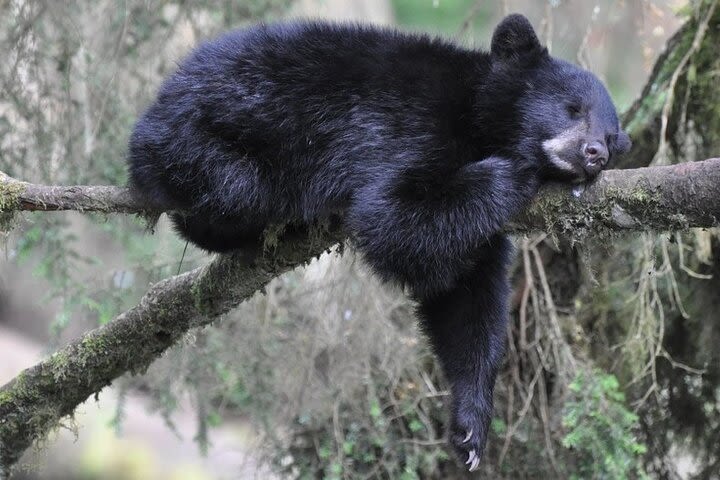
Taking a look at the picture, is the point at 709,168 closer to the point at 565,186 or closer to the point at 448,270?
the point at 565,186

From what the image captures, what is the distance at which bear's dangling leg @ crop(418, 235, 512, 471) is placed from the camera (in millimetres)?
3656

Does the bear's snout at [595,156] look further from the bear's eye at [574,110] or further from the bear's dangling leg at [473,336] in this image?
the bear's dangling leg at [473,336]

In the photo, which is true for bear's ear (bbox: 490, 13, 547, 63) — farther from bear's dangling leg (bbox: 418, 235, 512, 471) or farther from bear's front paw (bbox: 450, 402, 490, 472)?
bear's front paw (bbox: 450, 402, 490, 472)

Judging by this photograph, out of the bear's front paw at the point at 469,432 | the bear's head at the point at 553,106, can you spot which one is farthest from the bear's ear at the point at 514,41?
the bear's front paw at the point at 469,432

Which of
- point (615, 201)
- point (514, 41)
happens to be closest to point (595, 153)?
point (615, 201)

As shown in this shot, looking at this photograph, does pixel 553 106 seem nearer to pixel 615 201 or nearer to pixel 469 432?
pixel 615 201

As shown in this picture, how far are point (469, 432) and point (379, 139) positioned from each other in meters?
1.32

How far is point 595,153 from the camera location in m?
3.18

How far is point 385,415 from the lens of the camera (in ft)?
19.1

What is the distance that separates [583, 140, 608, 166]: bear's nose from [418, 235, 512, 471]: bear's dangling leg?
2.06 ft

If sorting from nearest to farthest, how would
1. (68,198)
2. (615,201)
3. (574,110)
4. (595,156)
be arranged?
(615,201), (595,156), (68,198), (574,110)

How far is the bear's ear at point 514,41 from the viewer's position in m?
3.64

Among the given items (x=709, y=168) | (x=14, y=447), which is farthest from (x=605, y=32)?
(x=14, y=447)

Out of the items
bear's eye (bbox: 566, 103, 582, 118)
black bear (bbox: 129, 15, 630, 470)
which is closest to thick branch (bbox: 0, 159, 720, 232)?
black bear (bbox: 129, 15, 630, 470)
